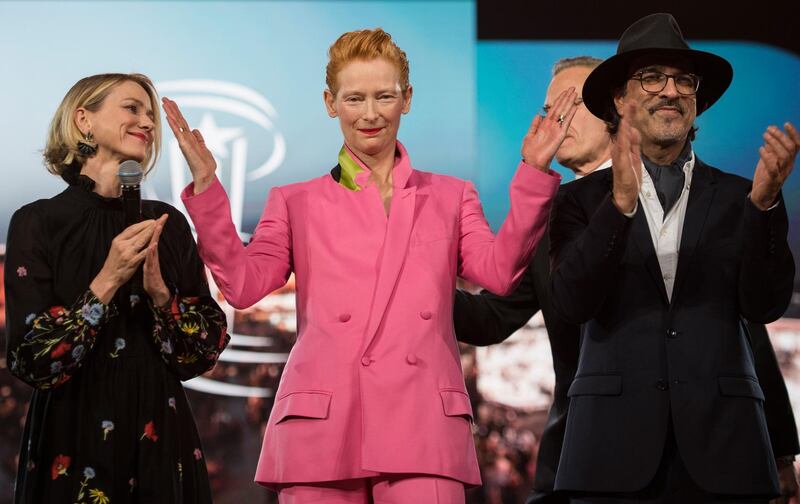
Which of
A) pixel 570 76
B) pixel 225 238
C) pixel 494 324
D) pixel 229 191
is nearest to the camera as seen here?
pixel 225 238

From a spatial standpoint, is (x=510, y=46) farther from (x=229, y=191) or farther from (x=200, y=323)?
(x=200, y=323)

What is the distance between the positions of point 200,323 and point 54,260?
0.39 metres

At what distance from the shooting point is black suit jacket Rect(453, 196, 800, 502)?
9.41 ft

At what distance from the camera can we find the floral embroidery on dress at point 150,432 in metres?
2.62

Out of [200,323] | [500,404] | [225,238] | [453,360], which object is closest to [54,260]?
[200,323]

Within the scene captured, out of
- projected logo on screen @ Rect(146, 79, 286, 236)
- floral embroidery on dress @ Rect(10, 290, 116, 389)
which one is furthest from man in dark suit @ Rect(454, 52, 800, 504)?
projected logo on screen @ Rect(146, 79, 286, 236)

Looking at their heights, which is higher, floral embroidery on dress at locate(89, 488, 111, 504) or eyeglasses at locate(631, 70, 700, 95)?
eyeglasses at locate(631, 70, 700, 95)

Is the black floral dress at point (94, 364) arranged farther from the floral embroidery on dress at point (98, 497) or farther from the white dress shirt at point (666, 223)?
the white dress shirt at point (666, 223)

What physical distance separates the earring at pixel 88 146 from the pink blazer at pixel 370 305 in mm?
654

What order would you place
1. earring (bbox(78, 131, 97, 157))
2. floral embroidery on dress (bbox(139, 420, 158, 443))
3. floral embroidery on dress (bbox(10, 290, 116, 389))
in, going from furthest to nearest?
earring (bbox(78, 131, 97, 157)) < floral embroidery on dress (bbox(139, 420, 158, 443)) < floral embroidery on dress (bbox(10, 290, 116, 389))

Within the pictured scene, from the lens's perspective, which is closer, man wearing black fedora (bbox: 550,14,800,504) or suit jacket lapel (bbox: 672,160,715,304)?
man wearing black fedora (bbox: 550,14,800,504)

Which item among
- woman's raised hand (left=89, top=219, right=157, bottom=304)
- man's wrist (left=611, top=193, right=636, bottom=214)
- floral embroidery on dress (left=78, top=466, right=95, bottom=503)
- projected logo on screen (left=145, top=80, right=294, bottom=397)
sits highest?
projected logo on screen (left=145, top=80, right=294, bottom=397)

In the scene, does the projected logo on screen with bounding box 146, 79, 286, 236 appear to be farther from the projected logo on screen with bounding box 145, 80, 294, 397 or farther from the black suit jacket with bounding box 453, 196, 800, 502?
the black suit jacket with bounding box 453, 196, 800, 502

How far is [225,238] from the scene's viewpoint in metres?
2.23
